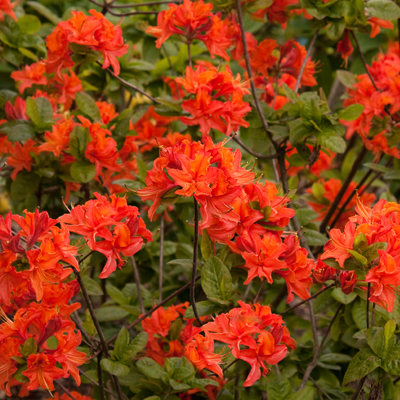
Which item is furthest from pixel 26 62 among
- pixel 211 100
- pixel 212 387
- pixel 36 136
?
pixel 212 387

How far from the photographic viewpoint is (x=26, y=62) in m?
2.06

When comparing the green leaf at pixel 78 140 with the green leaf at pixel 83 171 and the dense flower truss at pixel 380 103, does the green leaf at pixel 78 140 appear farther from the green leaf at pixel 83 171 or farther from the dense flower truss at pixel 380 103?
the dense flower truss at pixel 380 103

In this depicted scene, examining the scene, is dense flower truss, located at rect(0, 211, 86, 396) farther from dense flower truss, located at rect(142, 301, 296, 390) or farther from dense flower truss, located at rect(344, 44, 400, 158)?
dense flower truss, located at rect(344, 44, 400, 158)

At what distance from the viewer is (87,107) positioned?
1.55 m

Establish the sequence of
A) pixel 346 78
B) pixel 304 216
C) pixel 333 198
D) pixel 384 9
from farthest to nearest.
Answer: pixel 333 198, pixel 346 78, pixel 304 216, pixel 384 9

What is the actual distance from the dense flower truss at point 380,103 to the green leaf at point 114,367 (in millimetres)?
1017

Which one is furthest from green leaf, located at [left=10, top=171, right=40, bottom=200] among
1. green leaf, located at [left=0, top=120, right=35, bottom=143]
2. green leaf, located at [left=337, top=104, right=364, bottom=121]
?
Answer: green leaf, located at [left=337, top=104, right=364, bottom=121]

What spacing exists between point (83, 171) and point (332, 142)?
2.20 feet

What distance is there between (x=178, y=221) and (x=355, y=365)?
0.99 metres

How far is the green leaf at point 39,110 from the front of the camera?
1491 millimetres

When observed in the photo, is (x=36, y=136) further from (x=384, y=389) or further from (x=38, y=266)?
(x=384, y=389)

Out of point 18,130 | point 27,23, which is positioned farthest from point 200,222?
point 27,23

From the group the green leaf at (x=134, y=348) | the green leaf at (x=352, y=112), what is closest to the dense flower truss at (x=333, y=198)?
the green leaf at (x=352, y=112)

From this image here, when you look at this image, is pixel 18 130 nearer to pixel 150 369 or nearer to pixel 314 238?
pixel 150 369
